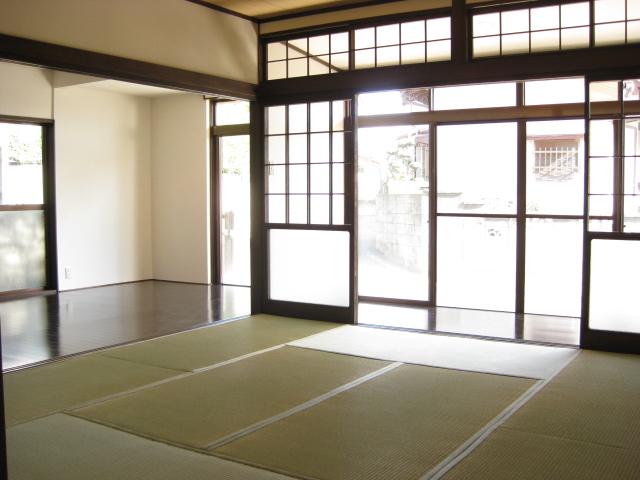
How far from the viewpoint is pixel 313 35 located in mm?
6418

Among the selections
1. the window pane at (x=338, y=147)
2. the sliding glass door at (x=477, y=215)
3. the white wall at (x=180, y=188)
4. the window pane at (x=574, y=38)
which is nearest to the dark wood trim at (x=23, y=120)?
the white wall at (x=180, y=188)

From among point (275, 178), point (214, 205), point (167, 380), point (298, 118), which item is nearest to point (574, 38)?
point (298, 118)

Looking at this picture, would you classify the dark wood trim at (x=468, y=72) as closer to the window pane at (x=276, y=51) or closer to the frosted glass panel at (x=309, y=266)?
the window pane at (x=276, y=51)

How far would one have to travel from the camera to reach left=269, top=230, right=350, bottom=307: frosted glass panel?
20.9ft

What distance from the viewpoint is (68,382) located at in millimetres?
4289

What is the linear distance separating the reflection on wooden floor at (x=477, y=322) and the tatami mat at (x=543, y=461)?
2368 millimetres

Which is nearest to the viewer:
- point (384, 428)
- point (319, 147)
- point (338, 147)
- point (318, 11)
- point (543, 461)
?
point (543, 461)

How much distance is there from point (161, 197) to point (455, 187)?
171 inches

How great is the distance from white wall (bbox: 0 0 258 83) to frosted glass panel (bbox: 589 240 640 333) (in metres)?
3.60

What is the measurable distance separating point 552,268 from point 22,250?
5.95 meters

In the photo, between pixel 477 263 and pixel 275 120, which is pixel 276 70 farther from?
pixel 477 263

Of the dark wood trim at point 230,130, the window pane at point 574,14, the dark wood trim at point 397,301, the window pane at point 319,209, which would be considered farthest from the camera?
the dark wood trim at point 230,130

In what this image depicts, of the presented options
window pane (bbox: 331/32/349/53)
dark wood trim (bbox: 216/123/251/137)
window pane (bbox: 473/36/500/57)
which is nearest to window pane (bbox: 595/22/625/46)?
window pane (bbox: 473/36/500/57)

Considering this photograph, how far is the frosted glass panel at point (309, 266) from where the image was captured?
6371 mm
